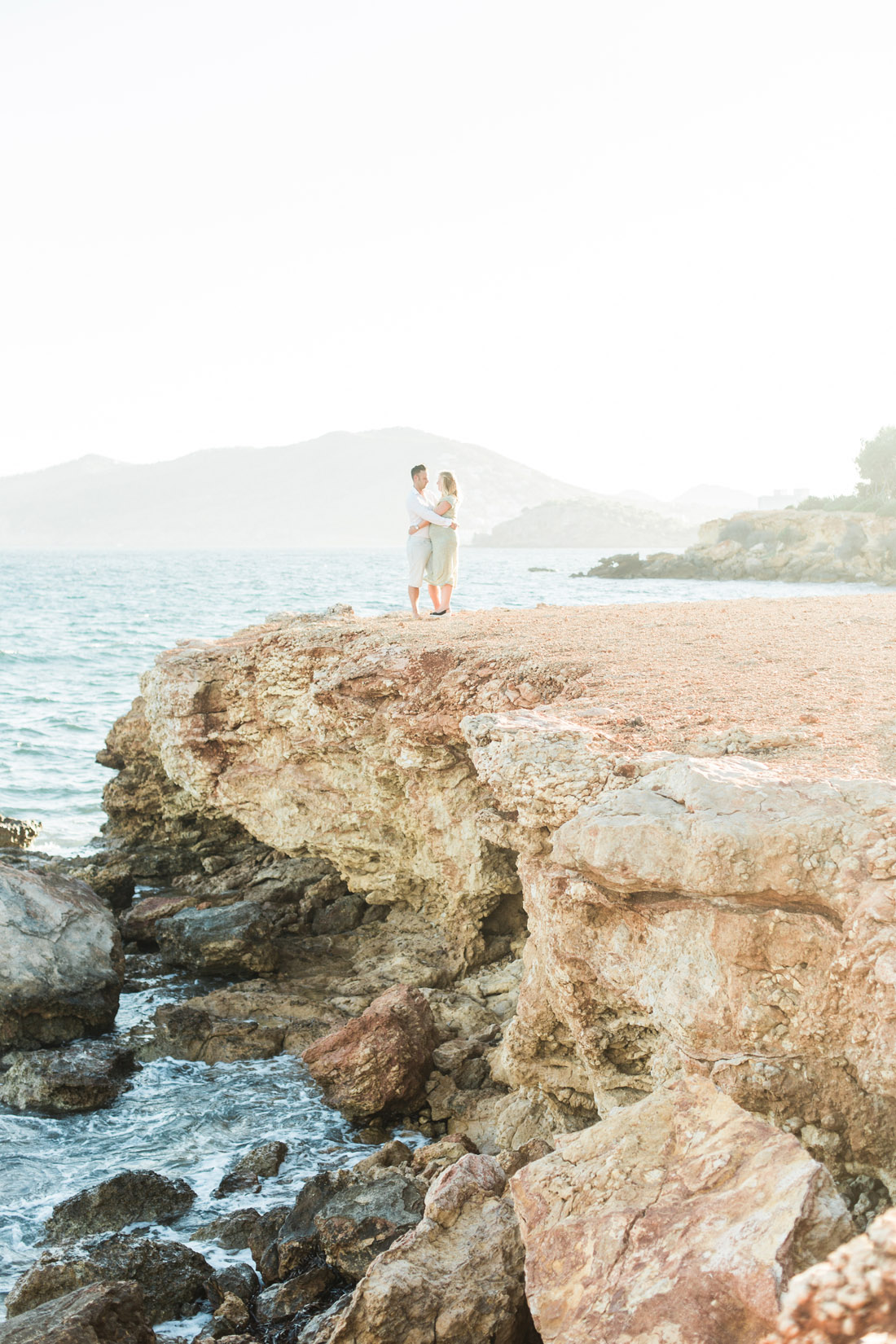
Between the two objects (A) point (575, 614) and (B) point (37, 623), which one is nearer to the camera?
(A) point (575, 614)

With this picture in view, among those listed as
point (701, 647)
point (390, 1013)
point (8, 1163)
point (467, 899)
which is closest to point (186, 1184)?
point (8, 1163)

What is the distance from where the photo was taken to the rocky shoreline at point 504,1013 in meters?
3.97

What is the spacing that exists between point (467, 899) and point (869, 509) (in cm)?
5803

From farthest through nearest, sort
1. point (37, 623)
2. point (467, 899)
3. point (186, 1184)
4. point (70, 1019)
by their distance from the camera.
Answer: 1. point (37, 623)
2. point (467, 899)
3. point (70, 1019)
4. point (186, 1184)

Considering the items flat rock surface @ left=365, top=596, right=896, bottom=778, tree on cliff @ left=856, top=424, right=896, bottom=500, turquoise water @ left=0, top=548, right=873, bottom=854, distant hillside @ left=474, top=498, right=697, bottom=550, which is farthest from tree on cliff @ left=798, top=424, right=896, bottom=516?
distant hillside @ left=474, top=498, right=697, bottom=550

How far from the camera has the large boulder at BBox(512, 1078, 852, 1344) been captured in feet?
11.3

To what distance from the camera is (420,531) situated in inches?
505

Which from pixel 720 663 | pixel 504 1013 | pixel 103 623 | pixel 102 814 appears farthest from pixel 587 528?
pixel 504 1013

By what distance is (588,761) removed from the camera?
599 centimetres

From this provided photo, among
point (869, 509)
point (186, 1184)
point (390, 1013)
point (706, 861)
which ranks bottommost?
point (186, 1184)

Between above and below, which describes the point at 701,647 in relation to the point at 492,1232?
above

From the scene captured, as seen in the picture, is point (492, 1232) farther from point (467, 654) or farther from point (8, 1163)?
point (467, 654)

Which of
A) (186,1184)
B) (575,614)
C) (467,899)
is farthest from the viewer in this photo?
(575,614)

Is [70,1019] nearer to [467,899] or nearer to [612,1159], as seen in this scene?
[467,899]
